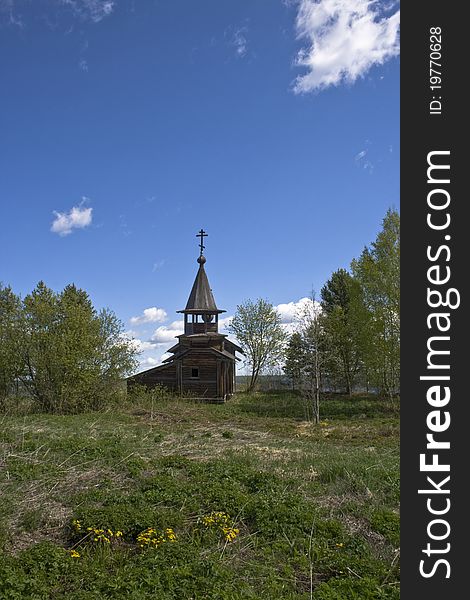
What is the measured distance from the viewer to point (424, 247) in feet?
9.26

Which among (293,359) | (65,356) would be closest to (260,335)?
(293,359)

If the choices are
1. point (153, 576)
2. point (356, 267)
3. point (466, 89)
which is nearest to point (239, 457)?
point (153, 576)

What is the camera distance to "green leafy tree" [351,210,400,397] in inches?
928

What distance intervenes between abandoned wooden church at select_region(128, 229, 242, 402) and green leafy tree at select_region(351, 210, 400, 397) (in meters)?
8.91

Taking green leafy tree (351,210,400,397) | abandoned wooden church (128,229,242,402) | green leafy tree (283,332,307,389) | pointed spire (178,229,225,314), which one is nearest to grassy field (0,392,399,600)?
green leafy tree (351,210,400,397)

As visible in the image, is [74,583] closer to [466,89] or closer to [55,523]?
[55,523]

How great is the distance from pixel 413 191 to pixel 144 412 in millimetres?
19167

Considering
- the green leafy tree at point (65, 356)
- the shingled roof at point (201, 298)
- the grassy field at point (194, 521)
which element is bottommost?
the grassy field at point (194, 521)

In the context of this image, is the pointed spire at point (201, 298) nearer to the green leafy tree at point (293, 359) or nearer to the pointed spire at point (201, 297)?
the pointed spire at point (201, 297)

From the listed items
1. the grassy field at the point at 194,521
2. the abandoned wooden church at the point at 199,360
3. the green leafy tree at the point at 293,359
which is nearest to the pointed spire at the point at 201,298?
the abandoned wooden church at the point at 199,360

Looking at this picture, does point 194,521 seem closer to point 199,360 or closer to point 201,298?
point 199,360

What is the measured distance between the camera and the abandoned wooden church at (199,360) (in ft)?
97.0

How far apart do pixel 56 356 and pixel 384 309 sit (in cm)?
1512

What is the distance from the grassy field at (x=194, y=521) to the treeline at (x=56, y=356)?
8204 millimetres
